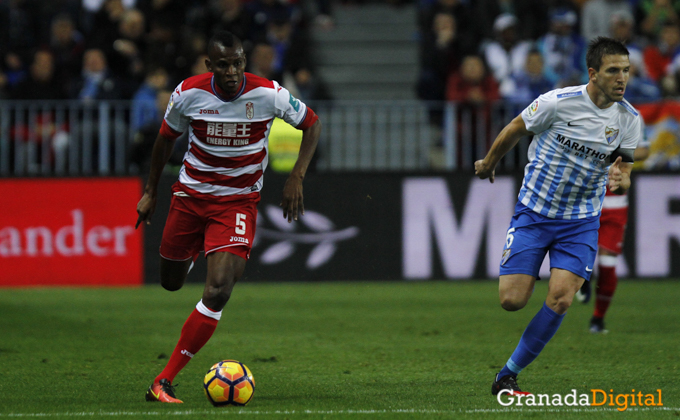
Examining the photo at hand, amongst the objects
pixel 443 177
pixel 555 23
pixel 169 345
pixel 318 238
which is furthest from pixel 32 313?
pixel 555 23

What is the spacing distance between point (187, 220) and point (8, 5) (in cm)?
1214

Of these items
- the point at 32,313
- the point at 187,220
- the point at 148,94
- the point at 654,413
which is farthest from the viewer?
Answer: the point at 148,94

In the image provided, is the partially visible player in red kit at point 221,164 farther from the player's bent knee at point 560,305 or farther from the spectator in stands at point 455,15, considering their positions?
the spectator in stands at point 455,15

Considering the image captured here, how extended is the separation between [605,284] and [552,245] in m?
3.16

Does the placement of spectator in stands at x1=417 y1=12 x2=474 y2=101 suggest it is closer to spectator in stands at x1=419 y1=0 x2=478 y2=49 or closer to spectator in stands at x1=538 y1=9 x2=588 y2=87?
spectator in stands at x1=419 y1=0 x2=478 y2=49

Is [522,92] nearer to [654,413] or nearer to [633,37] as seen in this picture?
[633,37]

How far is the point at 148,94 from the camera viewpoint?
14688 mm

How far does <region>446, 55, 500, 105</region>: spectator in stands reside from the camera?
14.8 m

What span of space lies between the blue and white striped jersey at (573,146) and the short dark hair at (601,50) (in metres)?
0.21

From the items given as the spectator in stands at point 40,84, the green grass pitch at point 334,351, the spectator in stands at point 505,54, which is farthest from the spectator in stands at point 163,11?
the green grass pitch at point 334,351

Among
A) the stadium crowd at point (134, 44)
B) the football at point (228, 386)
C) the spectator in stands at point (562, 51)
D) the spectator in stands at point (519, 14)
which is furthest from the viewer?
the spectator in stands at point (519, 14)

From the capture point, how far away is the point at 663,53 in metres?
15.9

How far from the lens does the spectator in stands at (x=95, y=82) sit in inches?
581

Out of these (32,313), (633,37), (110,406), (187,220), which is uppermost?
(633,37)
